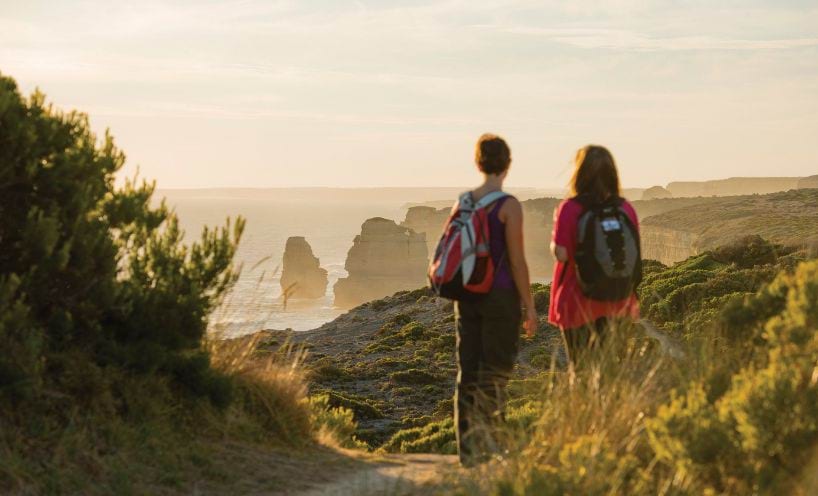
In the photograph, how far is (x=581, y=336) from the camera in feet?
22.8

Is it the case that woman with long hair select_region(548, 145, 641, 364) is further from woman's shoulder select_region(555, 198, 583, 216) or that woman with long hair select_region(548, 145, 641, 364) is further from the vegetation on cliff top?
the vegetation on cliff top

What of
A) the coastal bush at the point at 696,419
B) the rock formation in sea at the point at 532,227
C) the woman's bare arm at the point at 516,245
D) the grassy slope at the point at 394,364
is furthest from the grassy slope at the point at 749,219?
the rock formation in sea at the point at 532,227

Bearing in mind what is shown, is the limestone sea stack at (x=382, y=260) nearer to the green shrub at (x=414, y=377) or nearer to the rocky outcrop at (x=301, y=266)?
the rocky outcrop at (x=301, y=266)

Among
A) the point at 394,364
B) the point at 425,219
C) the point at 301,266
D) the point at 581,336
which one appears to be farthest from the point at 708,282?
the point at 425,219

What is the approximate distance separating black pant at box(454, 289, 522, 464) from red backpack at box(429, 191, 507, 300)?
0.46 ft

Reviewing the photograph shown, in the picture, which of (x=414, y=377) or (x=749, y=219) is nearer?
(x=414, y=377)

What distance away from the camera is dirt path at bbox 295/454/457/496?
22.2ft

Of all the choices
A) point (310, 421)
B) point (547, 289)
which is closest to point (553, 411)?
point (310, 421)

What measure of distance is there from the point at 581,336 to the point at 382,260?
5203 inches

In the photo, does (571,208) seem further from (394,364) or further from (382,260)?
(382,260)

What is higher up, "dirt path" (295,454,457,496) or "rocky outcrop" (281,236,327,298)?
"dirt path" (295,454,457,496)

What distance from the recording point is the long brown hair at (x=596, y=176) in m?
6.83

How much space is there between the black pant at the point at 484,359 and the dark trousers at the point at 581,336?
1.19 feet

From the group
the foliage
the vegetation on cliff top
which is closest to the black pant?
the vegetation on cliff top
